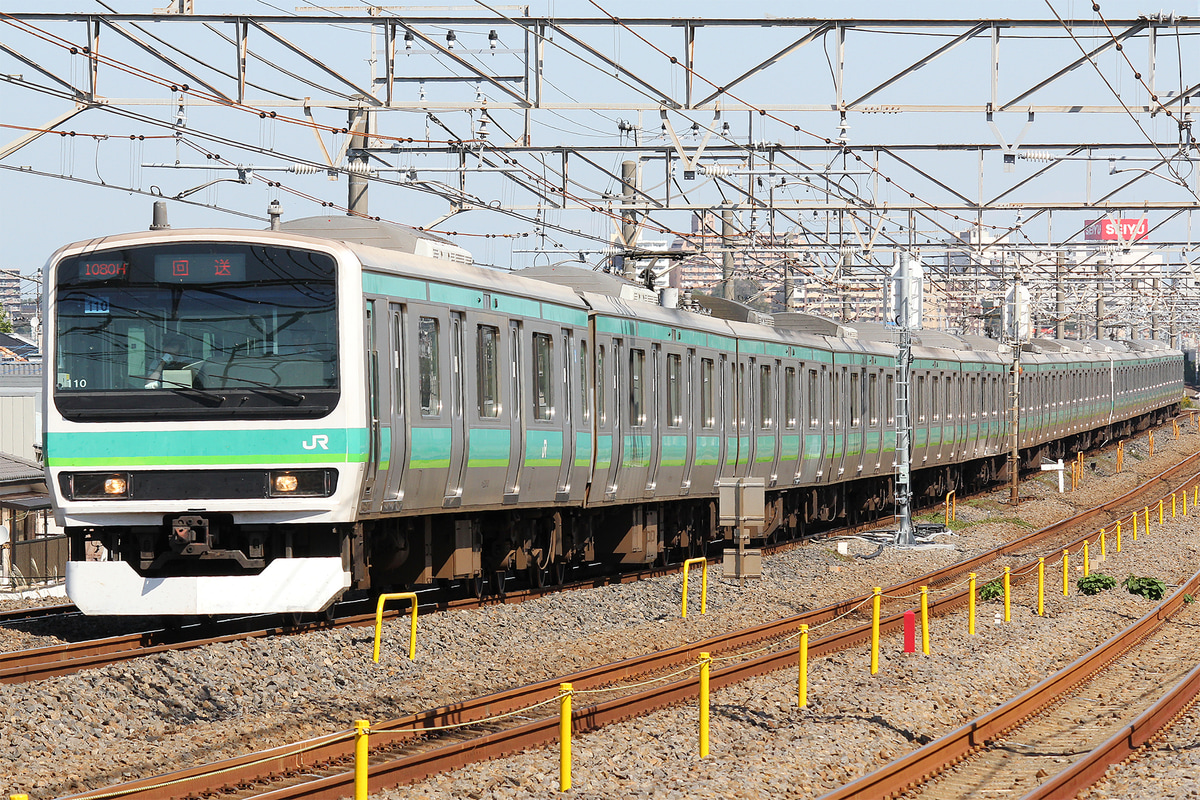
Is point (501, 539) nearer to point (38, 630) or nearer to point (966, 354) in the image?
point (38, 630)

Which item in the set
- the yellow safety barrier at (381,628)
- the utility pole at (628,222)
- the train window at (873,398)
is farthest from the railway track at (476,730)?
the train window at (873,398)

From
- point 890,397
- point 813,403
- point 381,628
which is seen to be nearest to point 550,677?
point 381,628

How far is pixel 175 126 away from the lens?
1559 centimetres

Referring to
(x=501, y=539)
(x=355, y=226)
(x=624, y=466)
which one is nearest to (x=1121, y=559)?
(x=624, y=466)

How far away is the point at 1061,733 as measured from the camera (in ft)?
41.7

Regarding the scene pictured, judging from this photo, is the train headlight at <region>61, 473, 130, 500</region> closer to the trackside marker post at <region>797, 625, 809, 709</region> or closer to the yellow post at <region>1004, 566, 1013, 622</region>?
the trackside marker post at <region>797, 625, 809, 709</region>

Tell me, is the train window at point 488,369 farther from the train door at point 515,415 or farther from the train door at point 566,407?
the train door at point 566,407

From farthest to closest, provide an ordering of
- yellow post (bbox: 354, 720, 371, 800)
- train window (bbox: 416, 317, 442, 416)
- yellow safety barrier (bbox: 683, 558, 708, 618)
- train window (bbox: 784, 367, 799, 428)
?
1. train window (bbox: 784, 367, 799, 428)
2. yellow safety barrier (bbox: 683, 558, 708, 618)
3. train window (bbox: 416, 317, 442, 416)
4. yellow post (bbox: 354, 720, 371, 800)

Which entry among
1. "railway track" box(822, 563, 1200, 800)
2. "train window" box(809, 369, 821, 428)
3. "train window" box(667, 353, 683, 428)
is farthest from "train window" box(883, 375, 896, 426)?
"railway track" box(822, 563, 1200, 800)

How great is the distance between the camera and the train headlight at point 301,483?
39.6 ft

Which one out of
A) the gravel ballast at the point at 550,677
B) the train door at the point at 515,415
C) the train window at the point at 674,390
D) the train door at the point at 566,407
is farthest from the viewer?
the train window at the point at 674,390

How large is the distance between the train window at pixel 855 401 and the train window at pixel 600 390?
465 inches

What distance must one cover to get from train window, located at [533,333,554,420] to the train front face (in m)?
3.89

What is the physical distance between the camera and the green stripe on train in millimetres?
12008
